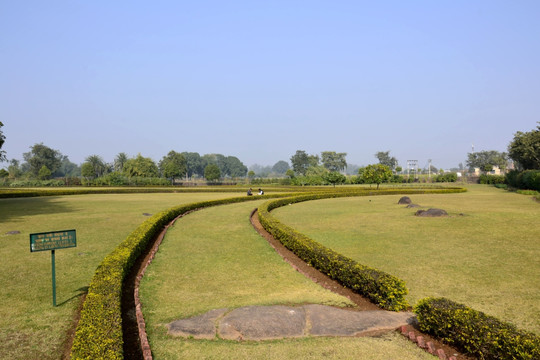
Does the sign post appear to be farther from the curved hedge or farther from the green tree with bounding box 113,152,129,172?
the green tree with bounding box 113,152,129,172

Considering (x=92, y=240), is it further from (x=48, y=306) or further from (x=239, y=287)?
(x=239, y=287)

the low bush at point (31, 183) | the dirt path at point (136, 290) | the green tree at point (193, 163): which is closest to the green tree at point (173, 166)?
the low bush at point (31, 183)

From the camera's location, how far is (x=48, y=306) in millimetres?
7320

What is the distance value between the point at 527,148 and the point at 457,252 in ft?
143

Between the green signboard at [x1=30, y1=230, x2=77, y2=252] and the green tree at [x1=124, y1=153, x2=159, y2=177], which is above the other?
the green tree at [x1=124, y1=153, x2=159, y2=177]

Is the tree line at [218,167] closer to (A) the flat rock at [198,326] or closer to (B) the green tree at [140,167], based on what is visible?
(B) the green tree at [140,167]

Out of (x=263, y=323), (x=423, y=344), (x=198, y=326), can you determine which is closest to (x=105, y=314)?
(x=198, y=326)

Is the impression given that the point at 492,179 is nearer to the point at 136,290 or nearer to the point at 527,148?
the point at 527,148

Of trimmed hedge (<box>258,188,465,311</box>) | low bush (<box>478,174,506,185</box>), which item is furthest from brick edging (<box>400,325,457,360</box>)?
low bush (<box>478,174,506,185</box>)

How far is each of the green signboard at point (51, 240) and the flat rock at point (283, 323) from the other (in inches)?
109

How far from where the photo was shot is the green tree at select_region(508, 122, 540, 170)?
4550 cm

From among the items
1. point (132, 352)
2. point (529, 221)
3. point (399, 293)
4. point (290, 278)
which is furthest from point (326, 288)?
point (529, 221)

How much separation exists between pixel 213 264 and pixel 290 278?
2.51m

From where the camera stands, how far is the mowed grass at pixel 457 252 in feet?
25.6
